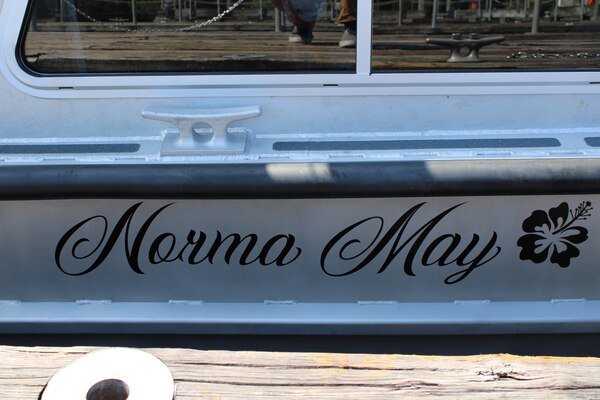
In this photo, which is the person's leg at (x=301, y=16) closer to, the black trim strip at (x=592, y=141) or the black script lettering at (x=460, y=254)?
the black script lettering at (x=460, y=254)

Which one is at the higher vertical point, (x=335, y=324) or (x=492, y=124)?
(x=492, y=124)

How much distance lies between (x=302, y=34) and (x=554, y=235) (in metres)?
1.06

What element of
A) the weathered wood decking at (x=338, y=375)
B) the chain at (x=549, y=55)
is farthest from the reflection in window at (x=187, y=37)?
the weathered wood decking at (x=338, y=375)

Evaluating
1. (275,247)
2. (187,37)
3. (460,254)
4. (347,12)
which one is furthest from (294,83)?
(460,254)

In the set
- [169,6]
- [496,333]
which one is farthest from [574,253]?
[169,6]

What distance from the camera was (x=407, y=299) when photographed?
2.13m

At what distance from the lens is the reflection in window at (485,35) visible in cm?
214

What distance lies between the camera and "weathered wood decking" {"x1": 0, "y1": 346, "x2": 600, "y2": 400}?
1105 mm

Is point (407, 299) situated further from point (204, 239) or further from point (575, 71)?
point (575, 71)

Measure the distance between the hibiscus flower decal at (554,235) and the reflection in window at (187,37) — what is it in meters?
0.79

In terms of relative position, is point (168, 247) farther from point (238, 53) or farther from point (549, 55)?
point (549, 55)

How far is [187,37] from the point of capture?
2203 mm

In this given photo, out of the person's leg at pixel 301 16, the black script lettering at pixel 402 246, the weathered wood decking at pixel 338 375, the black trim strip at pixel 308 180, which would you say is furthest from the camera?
the person's leg at pixel 301 16

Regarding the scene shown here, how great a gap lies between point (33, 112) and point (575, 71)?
6.03 feet
